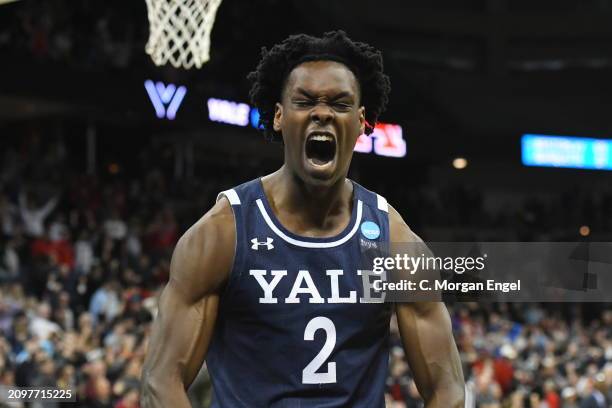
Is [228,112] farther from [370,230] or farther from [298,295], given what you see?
[298,295]

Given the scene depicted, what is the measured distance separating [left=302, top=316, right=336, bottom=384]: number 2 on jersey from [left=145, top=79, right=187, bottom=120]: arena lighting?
13.7m

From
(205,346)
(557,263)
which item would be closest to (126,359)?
(557,263)

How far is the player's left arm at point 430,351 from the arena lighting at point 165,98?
1368 centimetres

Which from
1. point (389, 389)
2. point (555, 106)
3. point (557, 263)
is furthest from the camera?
point (555, 106)

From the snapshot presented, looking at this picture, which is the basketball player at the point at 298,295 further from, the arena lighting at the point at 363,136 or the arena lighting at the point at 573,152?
the arena lighting at the point at 573,152

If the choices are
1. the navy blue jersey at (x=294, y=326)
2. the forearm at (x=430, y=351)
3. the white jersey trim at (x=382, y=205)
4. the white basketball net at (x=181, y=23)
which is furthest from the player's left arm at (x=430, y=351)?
the white basketball net at (x=181, y=23)

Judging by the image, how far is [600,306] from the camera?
2111 cm

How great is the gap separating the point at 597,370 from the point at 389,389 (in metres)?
3.86

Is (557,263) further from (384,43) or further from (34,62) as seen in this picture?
(384,43)

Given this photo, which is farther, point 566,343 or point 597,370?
point 566,343

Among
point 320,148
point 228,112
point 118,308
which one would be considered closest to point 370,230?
point 320,148

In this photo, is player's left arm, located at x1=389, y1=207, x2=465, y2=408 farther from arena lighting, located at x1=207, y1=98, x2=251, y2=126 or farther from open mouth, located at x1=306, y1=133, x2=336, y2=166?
arena lighting, located at x1=207, y1=98, x2=251, y2=126

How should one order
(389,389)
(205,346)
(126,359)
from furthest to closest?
(389,389) < (126,359) < (205,346)

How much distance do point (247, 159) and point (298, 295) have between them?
58.6 feet
